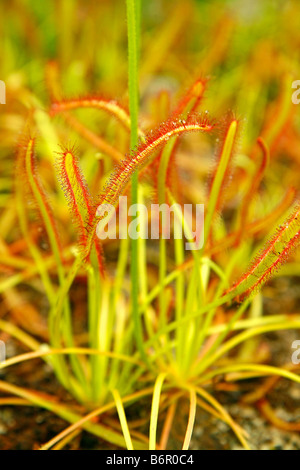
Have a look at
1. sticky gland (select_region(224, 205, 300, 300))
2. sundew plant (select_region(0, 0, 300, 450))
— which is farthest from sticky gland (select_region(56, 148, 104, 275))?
sticky gland (select_region(224, 205, 300, 300))

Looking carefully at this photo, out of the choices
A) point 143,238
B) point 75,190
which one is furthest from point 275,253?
point 143,238

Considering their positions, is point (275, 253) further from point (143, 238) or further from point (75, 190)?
point (143, 238)

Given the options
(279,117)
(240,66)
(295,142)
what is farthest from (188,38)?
(279,117)

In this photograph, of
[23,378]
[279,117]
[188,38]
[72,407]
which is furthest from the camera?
[188,38]

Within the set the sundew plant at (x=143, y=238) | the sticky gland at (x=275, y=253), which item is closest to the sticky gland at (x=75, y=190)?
the sundew plant at (x=143, y=238)

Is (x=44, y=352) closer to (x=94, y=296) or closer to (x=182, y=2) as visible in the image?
(x=94, y=296)

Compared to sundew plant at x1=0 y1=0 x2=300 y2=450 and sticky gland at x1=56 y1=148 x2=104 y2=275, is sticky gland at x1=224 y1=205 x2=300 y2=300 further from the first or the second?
sticky gland at x1=56 y1=148 x2=104 y2=275

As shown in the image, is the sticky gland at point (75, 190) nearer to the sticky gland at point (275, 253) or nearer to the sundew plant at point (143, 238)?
the sundew plant at point (143, 238)

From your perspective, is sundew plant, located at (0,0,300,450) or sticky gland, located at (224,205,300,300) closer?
sticky gland, located at (224,205,300,300)
